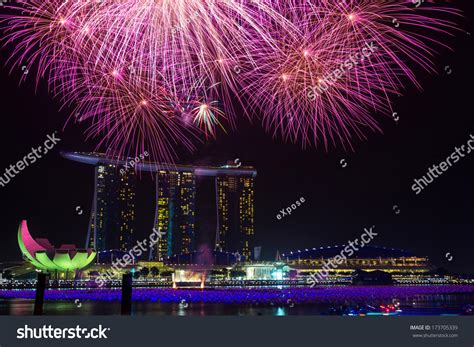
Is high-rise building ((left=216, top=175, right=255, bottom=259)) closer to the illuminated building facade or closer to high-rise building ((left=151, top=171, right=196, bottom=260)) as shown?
high-rise building ((left=151, top=171, right=196, bottom=260))

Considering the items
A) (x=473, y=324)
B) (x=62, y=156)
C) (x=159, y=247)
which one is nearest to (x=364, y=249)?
(x=159, y=247)

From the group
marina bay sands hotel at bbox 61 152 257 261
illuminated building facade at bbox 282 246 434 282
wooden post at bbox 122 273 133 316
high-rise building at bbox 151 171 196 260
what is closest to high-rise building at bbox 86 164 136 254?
marina bay sands hotel at bbox 61 152 257 261

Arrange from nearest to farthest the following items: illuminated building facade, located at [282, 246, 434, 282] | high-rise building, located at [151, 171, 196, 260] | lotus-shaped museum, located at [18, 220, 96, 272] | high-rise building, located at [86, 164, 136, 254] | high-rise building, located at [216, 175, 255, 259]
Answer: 1. lotus-shaped museum, located at [18, 220, 96, 272]
2. illuminated building facade, located at [282, 246, 434, 282]
3. high-rise building, located at [86, 164, 136, 254]
4. high-rise building, located at [151, 171, 196, 260]
5. high-rise building, located at [216, 175, 255, 259]

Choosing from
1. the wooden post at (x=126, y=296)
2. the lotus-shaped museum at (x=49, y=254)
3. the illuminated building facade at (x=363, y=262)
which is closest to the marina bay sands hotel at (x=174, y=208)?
the illuminated building facade at (x=363, y=262)

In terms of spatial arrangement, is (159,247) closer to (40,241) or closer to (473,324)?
(40,241)

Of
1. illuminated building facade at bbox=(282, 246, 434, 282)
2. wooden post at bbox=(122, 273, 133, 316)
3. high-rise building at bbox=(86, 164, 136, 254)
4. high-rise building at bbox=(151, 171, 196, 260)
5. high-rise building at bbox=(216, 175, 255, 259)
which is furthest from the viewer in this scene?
high-rise building at bbox=(216, 175, 255, 259)

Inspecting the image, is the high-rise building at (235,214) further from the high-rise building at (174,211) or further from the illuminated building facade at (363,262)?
the illuminated building facade at (363,262)
